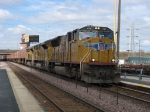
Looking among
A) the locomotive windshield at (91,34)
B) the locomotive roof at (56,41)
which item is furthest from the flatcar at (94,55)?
the locomotive roof at (56,41)

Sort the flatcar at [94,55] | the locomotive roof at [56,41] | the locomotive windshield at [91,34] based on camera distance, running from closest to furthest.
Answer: the flatcar at [94,55], the locomotive windshield at [91,34], the locomotive roof at [56,41]

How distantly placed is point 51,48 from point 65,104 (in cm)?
2097

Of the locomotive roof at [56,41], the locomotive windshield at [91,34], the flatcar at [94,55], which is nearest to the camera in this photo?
the flatcar at [94,55]

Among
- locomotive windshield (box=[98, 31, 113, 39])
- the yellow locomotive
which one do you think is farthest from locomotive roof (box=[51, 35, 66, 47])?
locomotive windshield (box=[98, 31, 113, 39])

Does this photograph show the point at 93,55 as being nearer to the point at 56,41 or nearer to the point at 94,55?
the point at 94,55

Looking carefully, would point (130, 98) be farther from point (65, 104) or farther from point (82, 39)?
point (82, 39)

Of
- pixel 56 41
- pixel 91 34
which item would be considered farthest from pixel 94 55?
pixel 56 41

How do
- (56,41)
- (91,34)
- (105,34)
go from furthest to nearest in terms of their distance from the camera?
(56,41) → (105,34) → (91,34)

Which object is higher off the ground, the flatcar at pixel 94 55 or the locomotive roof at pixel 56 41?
the locomotive roof at pixel 56 41

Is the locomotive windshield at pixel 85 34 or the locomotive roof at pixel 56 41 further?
the locomotive roof at pixel 56 41

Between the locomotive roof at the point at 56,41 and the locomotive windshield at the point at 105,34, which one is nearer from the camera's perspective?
the locomotive windshield at the point at 105,34

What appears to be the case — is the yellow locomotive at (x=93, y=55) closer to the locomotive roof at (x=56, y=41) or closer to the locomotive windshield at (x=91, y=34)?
the locomotive windshield at (x=91, y=34)

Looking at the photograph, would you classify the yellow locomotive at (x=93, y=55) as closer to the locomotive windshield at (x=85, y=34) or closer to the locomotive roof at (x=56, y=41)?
the locomotive windshield at (x=85, y=34)

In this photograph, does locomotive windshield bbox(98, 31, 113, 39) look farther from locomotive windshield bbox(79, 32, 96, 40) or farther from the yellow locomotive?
locomotive windshield bbox(79, 32, 96, 40)
